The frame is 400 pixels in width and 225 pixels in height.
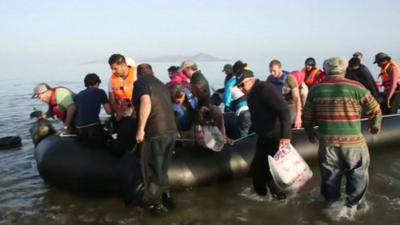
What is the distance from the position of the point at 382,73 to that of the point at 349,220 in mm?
4549

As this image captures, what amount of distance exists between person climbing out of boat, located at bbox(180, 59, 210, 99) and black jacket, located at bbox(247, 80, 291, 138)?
6.25 ft

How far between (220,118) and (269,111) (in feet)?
3.92

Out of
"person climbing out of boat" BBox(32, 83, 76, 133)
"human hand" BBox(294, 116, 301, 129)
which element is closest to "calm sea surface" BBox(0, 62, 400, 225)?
"human hand" BBox(294, 116, 301, 129)

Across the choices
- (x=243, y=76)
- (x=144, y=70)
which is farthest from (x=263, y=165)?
(x=144, y=70)

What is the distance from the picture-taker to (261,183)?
5.29 metres

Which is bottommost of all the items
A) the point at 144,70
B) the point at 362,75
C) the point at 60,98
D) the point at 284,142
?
the point at 284,142

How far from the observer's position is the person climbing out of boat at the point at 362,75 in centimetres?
772

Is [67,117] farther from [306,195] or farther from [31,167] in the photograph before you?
[306,195]

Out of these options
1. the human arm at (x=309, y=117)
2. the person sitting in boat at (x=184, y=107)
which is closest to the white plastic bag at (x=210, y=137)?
the person sitting in boat at (x=184, y=107)

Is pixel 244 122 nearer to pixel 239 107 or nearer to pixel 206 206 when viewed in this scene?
pixel 239 107

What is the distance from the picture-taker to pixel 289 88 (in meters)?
6.54

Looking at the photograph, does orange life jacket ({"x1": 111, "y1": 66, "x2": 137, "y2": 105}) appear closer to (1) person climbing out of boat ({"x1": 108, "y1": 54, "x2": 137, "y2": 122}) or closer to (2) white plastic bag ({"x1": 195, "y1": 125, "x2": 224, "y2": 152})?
(1) person climbing out of boat ({"x1": 108, "y1": 54, "x2": 137, "y2": 122})

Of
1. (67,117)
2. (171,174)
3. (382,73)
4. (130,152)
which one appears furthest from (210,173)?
(382,73)

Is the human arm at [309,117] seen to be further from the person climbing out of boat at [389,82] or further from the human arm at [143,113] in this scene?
the person climbing out of boat at [389,82]
